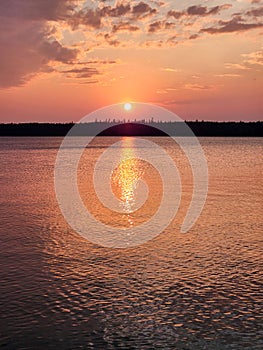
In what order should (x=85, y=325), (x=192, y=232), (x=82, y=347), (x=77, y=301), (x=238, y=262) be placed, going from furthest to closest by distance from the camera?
(x=192, y=232)
(x=238, y=262)
(x=77, y=301)
(x=85, y=325)
(x=82, y=347)

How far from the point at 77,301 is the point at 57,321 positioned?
67.7 inches

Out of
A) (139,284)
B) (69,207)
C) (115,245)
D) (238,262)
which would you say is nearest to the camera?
(139,284)

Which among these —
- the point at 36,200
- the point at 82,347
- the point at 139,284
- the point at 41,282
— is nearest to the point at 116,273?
the point at 139,284

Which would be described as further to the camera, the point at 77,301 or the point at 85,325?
the point at 77,301

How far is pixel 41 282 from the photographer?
17.9 metres

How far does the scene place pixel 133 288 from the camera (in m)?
17.2

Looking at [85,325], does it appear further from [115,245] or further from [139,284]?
[115,245]

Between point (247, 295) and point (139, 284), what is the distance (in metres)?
4.08

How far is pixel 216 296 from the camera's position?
16297 millimetres

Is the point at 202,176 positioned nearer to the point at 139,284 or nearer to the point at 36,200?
the point at 36,200

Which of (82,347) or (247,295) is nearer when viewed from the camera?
(82,347)

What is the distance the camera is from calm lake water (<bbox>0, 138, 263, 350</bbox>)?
43.2 ft

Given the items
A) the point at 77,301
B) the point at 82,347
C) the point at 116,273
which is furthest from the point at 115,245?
the point at 82,347

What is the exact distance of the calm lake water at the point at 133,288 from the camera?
1317cm
